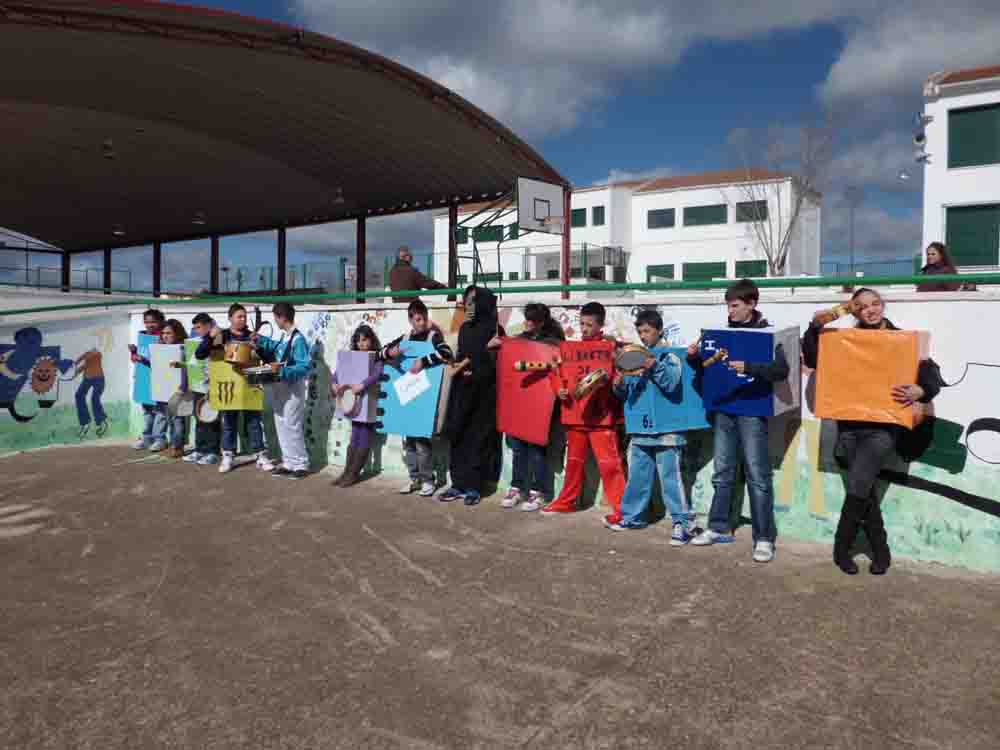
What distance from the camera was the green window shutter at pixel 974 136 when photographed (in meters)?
27.3

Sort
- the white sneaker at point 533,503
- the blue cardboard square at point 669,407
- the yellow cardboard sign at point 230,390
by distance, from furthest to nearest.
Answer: the yellow cardboard sign at point 230,390 < the white sneaker at point 533,503 < the blue cardboard square at point 669,407

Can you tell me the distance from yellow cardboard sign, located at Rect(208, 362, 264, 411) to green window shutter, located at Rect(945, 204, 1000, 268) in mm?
27191

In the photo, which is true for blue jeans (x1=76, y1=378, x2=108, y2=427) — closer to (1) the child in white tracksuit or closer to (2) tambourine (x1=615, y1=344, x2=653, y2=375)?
(1) the child in white tracksuit

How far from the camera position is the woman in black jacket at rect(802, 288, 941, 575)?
4.52 meters

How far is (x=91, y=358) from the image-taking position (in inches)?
399

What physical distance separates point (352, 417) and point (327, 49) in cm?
1084

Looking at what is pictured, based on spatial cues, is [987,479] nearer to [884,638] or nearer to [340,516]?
[884,638]

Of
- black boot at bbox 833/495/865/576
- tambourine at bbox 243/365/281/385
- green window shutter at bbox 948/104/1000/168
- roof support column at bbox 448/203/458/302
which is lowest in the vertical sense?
black boot at bbox 833/495/865/576

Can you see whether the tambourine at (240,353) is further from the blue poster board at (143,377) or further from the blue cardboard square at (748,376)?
the blue cardboard square at (748,376)

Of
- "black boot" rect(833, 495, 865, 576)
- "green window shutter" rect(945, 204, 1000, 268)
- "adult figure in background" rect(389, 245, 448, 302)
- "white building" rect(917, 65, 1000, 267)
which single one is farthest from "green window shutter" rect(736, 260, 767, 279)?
"black boot" rect(833, 495, 865, 576)

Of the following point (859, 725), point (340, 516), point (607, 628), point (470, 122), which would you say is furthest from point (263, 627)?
point (470, 122)

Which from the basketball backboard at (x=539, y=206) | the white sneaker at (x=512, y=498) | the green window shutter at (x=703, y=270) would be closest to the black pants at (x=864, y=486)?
the white sneaker at (x=512, y=498)

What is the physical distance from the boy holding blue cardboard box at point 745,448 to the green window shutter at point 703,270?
4139cm

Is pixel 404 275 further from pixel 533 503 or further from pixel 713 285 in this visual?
pixel 713 285
